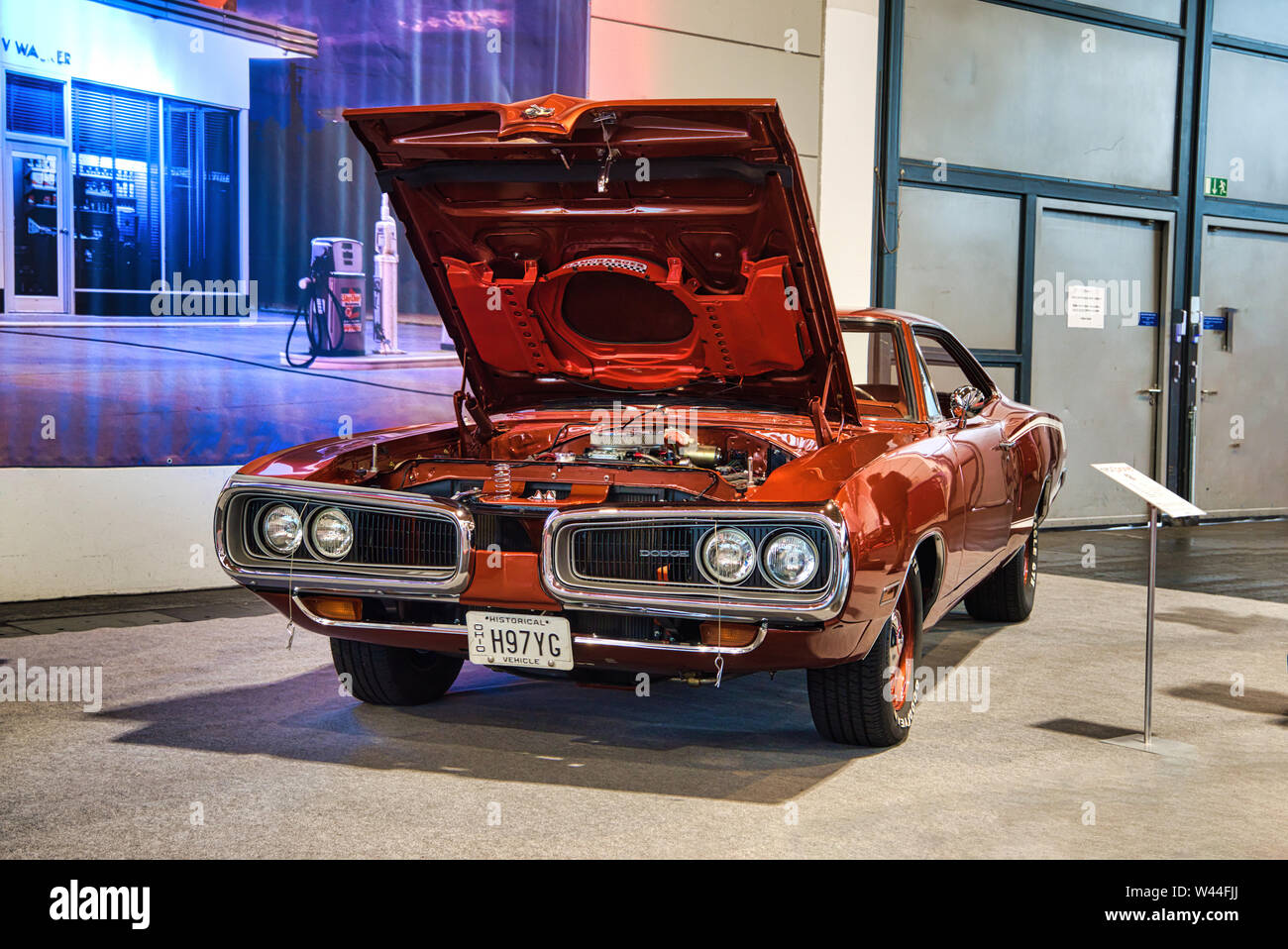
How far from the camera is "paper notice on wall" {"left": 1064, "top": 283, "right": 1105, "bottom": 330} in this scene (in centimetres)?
1080

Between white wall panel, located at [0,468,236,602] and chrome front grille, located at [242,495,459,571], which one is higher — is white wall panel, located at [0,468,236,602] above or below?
below

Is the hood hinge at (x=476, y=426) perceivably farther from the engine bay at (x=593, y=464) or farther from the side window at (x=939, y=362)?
the side window at (x=939, y=362)

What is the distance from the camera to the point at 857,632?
3.62 m

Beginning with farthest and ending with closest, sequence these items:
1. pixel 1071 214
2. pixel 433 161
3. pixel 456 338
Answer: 1. pixel 1071 214
2. pixel 456 338
3. pixel 433 161

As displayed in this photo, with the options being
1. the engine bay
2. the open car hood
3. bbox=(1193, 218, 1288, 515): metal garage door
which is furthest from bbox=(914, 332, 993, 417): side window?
bbox=(1193, 218, 1288, 515): metal garage door

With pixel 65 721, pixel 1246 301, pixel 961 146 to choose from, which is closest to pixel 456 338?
pixel 65 721

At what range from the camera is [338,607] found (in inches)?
158

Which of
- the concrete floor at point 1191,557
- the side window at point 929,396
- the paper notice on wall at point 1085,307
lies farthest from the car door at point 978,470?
the paper notice on wall at point 1085,307

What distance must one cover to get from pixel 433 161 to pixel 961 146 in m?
6.88

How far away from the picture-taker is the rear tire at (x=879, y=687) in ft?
12.9

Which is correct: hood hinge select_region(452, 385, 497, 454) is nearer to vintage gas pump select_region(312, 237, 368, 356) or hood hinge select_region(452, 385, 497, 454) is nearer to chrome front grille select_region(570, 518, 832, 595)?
chrome front grille select_region(570, 518, 832, 595)

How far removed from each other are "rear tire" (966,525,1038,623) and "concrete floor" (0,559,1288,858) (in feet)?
2.24

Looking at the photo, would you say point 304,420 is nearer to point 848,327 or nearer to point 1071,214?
point 848,327
